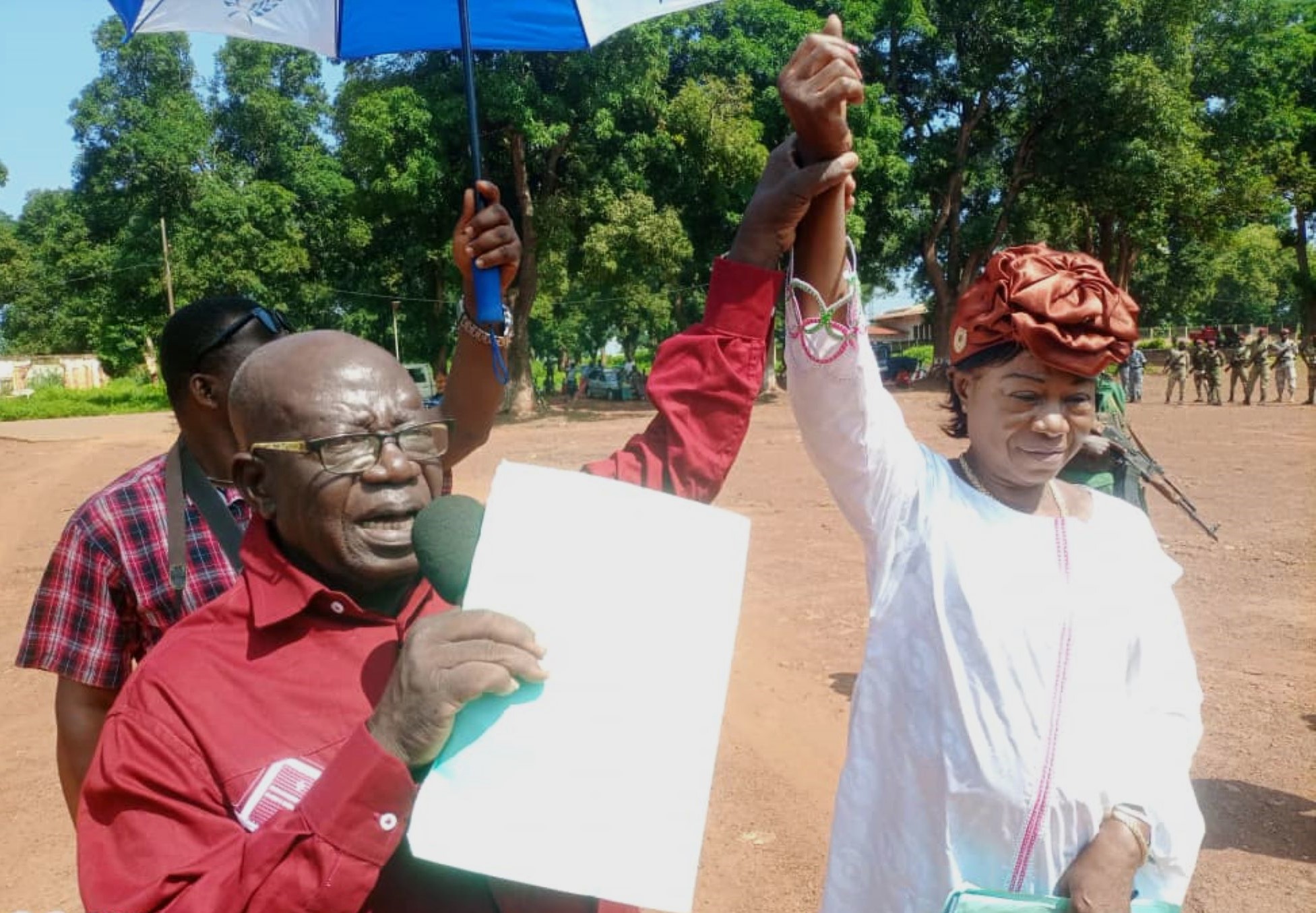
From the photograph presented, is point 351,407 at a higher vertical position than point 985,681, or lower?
higher

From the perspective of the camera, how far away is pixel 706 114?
69.9 feet

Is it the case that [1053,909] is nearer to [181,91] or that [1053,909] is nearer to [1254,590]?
[1254,590]

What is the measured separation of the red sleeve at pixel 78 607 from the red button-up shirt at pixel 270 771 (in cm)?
101

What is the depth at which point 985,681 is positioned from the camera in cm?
170

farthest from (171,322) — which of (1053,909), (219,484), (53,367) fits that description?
(53,367)

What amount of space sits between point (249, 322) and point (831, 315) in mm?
1554

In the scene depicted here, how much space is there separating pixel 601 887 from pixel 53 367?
48937mm

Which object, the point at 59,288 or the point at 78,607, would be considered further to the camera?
the point at 59,288

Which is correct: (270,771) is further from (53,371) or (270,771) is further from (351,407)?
(53,371)

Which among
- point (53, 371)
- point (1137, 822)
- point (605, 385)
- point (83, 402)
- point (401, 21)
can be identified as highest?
point (401, 21)

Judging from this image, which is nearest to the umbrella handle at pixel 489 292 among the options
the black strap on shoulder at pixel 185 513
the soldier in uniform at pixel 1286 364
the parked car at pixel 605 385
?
the black strap on shoulder at pixel 185 513

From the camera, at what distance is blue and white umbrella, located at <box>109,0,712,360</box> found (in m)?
2.55

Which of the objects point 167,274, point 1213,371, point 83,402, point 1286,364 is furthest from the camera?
point 83,402

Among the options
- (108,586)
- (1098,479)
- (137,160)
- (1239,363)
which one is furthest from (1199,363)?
(137,160)
